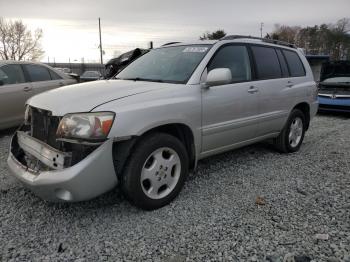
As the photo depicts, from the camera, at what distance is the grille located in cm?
304

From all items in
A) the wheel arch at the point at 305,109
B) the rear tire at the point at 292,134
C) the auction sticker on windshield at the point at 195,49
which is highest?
the auction sticker on windshield at the point at 195,49

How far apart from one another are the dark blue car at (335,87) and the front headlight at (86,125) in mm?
8536

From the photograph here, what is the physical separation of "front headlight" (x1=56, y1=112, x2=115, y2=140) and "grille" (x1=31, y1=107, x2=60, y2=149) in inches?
5.1

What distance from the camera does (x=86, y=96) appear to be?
126 inches

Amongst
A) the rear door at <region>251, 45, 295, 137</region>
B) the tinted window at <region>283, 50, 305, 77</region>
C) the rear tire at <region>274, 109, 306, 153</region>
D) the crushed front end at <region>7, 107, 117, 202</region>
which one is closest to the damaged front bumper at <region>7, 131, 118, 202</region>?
the crushed front end at <region>7, 107, 117, 202</region>

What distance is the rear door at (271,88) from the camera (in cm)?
463

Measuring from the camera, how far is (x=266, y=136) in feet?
16.4

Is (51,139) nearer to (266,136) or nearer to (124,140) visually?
(124,140)

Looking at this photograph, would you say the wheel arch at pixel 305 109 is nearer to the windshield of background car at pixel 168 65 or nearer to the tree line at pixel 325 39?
the windshield of background car at pixel 168 65

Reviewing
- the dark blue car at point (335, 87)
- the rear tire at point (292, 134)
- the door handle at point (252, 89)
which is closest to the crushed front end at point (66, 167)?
the door handle at point (252, 89)

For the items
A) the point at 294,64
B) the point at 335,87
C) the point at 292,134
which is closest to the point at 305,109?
the point at 292,134

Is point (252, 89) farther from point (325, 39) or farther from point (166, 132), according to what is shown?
point (325, 39)

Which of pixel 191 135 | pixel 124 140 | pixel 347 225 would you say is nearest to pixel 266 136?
pixel 191 135

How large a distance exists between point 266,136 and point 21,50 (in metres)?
53.2
